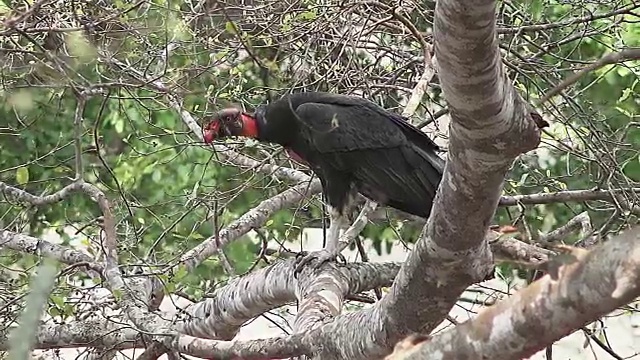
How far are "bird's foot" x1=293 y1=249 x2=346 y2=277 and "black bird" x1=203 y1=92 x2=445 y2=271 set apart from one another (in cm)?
7

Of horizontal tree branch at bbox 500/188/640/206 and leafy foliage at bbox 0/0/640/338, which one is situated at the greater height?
leafy foliage at bbox 0/0/640/338

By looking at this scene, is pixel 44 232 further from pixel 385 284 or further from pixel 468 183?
pixel 468 183

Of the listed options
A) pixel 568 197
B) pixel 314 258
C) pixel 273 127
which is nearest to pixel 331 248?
pixel 314 258

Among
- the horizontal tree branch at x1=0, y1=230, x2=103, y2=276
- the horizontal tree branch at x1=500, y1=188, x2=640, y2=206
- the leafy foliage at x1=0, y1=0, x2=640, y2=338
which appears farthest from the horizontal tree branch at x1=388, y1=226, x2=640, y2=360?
the horizontal tree branch at x1=0, y1=230, x2=103, y2=276

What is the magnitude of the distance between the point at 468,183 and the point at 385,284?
0.99 metres

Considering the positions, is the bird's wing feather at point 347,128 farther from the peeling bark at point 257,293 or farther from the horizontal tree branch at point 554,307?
the horizontal tree branch at point 554,307

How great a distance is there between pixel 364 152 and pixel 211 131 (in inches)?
18.2

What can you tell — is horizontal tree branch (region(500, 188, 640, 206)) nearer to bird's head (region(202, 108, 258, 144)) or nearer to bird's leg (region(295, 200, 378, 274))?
bird's leg (region(295, 200, 378, 274))

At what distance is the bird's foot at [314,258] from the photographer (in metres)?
1.87

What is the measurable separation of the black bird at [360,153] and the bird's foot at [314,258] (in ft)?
0.23

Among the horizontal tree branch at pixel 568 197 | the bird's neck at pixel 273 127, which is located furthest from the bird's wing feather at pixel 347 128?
the horizontal tree branch at pixel 568 197

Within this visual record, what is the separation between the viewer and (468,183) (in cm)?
94

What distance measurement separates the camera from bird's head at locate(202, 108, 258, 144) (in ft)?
7.61

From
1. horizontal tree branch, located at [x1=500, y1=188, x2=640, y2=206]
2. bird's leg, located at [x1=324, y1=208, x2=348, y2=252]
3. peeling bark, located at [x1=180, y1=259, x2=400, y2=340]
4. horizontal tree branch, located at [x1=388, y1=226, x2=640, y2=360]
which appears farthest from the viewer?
bird's leg, located at [x1=324, y1=208, x2=348, y2=252]
